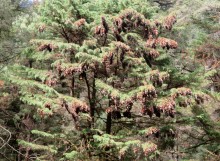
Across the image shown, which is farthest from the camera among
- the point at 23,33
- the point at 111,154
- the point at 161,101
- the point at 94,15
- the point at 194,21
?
the point at 23,33

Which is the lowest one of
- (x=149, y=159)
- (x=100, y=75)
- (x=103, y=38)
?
(x=149, y=159)

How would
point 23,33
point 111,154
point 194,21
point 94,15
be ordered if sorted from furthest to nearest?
1. point 23,33
2. point 194,21
3. point 94,15
4. point 111,154

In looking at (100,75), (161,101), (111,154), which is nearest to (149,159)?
(111,154)

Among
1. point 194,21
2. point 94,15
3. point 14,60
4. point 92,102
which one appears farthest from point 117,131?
point 14,60

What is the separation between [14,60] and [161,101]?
30.1ft

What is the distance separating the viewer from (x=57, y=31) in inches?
380

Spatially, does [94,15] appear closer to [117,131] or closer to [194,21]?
[117,131]

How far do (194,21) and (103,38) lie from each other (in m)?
4.38

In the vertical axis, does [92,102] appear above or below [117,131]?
above

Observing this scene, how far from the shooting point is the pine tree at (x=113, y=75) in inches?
319

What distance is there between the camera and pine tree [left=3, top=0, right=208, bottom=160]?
809 cm

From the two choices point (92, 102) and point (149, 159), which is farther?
point (92, 102)

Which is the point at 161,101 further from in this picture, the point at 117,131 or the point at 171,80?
the point at 117,131

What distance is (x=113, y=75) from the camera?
9023 mm
